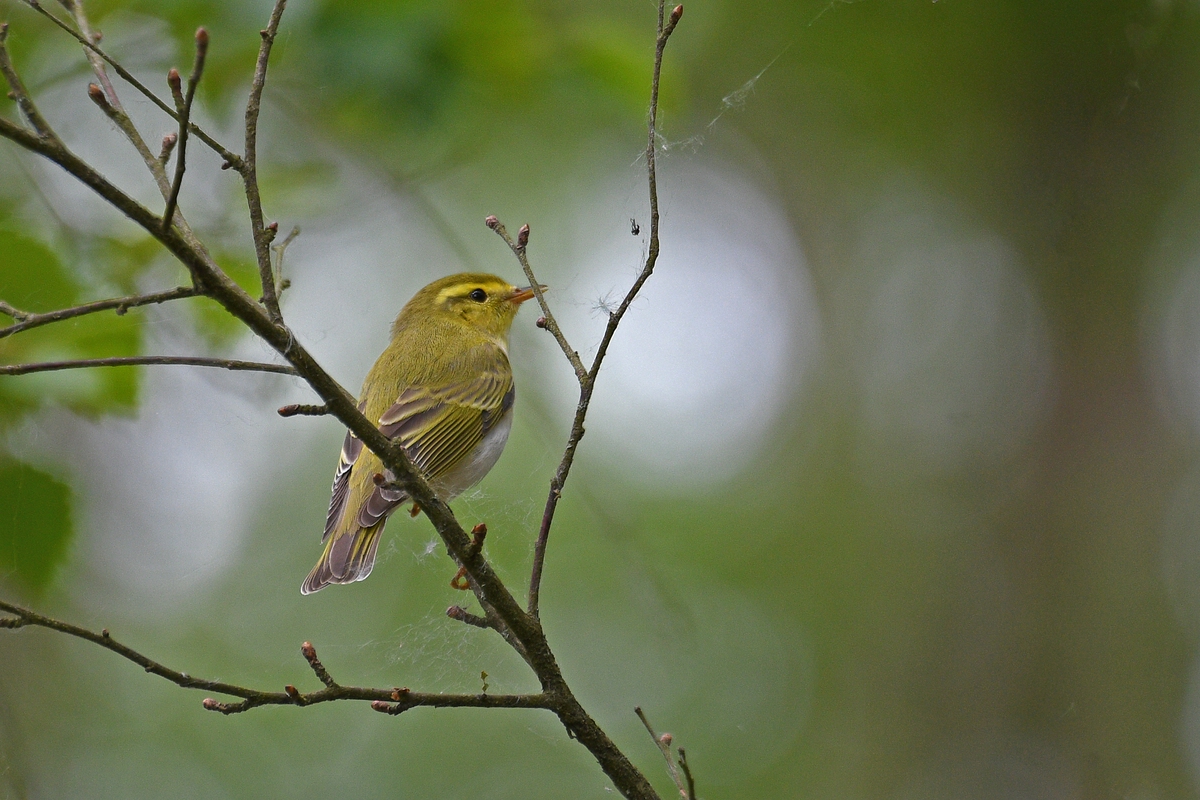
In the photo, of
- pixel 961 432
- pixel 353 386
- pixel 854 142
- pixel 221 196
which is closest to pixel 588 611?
pixel 961 432

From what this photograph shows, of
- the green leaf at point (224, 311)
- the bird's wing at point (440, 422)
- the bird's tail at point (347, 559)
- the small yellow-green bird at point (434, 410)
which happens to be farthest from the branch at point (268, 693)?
the bird's wing at point (440, 422)

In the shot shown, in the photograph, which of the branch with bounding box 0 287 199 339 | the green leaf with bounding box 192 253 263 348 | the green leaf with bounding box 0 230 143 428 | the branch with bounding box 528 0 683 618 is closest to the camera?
the branch with bounding box 0 287 199 339

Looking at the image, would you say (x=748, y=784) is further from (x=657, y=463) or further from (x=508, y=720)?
(x=657, y=463)

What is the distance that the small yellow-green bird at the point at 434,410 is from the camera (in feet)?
11.2

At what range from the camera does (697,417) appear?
857cm

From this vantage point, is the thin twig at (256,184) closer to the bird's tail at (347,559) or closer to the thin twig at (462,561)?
the thin twig at (462,561)

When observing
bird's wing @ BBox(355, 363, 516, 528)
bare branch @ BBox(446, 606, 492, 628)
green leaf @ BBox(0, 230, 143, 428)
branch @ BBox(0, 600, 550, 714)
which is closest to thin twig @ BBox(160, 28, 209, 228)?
branch @ BBox(0, 600, 550, 714)

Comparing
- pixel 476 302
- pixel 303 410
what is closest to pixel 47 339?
pixel 303 410

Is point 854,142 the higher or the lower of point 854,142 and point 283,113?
the higher

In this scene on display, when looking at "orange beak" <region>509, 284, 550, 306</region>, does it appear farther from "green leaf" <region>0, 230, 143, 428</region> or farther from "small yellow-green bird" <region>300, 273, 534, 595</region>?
"green leaf" <region>0, 230, 143, 428</region>

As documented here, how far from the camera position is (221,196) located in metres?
3.89

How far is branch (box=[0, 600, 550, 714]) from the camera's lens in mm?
1879

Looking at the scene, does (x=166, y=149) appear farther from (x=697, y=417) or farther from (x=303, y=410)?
(x=697, y=417)

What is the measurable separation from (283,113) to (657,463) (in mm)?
5870
